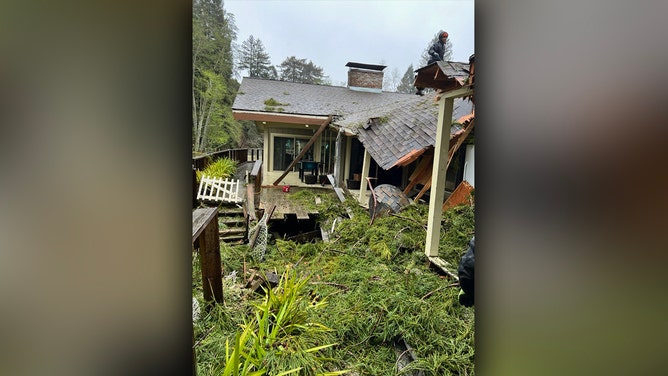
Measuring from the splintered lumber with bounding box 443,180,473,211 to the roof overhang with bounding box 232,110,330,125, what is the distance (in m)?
5.02

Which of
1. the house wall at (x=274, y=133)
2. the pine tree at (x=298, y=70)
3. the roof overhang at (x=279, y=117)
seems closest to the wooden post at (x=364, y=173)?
the roof overhang at (x=279, y=117)

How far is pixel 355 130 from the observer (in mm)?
7906

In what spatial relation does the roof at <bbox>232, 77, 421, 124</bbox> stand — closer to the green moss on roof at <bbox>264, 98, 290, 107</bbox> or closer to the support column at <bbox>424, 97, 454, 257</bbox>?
the green moss on roof at <bbox>264, 98, 290, 107</bbox>

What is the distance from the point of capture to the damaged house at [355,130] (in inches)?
236

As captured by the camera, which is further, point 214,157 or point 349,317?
point 214,157

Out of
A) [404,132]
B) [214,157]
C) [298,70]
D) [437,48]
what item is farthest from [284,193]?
[298,70]

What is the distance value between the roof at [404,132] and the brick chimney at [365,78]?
24.7 feet

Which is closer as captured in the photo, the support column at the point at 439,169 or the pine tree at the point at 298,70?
the support column at the point at 439,169

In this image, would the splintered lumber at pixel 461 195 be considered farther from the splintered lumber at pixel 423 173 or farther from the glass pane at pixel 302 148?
the glass pane at pixel 302 148

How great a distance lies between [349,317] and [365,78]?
46.9 feet

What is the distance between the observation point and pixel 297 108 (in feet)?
36.0

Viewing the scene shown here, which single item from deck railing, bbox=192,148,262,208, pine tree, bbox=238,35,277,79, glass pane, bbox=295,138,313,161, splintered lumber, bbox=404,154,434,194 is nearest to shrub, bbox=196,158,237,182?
deck railing, bbox=192,148,262,208

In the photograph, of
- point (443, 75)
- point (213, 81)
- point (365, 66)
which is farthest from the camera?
point (213, 81)

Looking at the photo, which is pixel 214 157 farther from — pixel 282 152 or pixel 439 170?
pixel 439 170
